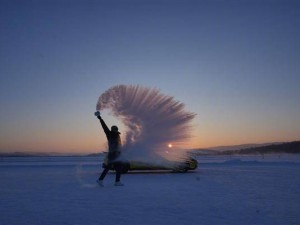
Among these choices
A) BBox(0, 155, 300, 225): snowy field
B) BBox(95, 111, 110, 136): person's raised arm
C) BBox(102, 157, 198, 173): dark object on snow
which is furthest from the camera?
BBox(102, 157, 198, 173): dark object on snow

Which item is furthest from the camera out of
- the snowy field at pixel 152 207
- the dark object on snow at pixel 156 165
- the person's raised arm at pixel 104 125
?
the dark object on snow at pixel 156 165

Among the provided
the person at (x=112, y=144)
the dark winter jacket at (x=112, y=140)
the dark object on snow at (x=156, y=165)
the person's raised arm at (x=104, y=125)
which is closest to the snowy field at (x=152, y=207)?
the person at (x=112, y=144)

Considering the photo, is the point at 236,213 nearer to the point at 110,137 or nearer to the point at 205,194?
the point at 205,194

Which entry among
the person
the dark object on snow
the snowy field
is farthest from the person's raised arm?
the dark object on snow

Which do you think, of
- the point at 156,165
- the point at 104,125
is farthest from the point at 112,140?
the point at 156,165

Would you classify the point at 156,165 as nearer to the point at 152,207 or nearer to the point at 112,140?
the point at 112,140

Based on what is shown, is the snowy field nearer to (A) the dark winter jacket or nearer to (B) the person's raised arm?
(A) the dark winter jacket

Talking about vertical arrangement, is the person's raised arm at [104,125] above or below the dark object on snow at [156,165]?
above

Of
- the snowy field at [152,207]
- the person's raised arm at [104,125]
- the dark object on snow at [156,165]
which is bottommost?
the snowy field at [152,207]

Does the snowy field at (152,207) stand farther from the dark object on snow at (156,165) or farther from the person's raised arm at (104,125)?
the dark object on snow at (156,165)

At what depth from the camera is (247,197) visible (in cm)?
951

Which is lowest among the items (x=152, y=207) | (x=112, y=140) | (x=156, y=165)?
(x=152, y=207)

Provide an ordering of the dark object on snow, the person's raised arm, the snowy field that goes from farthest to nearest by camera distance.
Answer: the dark object on snow → the person's raised arm → the snowy field

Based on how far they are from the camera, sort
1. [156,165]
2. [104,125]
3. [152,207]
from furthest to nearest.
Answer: [156,165] → [104,125] → [152,207]
